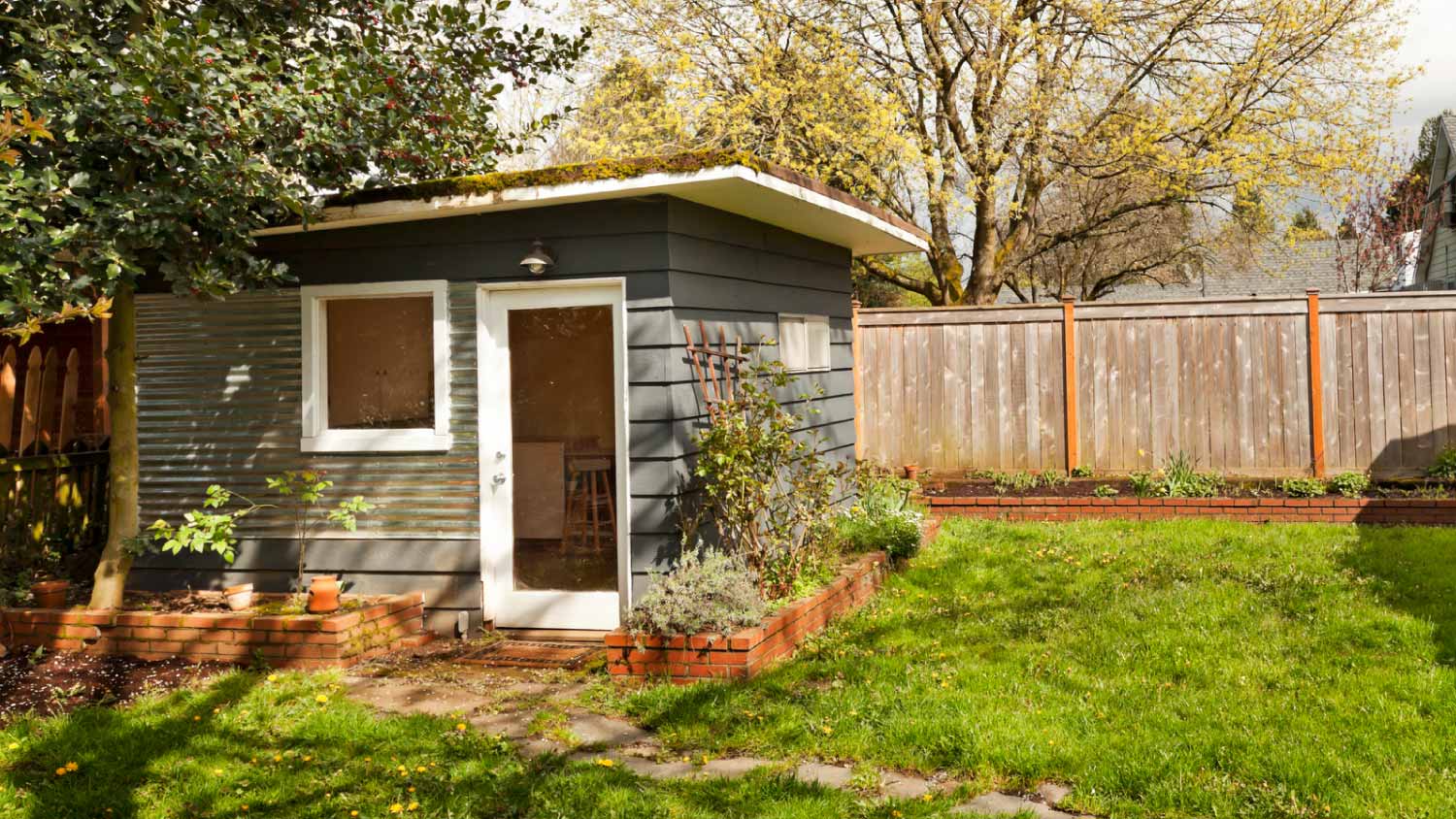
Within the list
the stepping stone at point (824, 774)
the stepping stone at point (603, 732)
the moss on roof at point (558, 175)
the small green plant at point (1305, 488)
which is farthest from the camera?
the small green plant at point (1305, 488)

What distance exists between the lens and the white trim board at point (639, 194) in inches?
229

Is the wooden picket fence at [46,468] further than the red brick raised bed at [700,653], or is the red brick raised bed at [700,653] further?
the wooden picket fence at [46,468]

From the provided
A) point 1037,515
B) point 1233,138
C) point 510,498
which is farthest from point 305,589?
point 1233,138

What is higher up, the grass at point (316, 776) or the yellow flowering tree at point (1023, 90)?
the yellow flowering tree at point (1023, 90)

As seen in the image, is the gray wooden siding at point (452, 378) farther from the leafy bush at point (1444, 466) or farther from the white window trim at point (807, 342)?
the leafy bush at point (1444, 466)

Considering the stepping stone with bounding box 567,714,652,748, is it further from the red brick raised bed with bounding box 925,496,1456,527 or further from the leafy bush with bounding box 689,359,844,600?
the red brick raised bed with bounding box 925,496,1456,527

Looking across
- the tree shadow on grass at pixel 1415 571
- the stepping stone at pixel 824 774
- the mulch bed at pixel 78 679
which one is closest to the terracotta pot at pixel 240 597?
the mulch bed at pixel 78 679

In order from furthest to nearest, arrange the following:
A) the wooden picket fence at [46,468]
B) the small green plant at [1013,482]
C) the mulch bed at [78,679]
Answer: the small green plant at [1013,482] < the wooden picket fence at [46,468] < the mulch bed at [78,679]

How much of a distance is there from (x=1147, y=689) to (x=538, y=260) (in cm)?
393

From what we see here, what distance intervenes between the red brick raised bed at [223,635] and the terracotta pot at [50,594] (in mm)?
137

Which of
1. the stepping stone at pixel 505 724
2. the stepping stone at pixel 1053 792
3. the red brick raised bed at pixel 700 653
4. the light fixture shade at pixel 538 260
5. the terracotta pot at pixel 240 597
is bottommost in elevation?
the stepping stone at pixel 1053 792

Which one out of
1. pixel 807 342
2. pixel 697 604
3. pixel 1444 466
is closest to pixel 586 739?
pixel 697 604

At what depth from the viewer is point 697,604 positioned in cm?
543

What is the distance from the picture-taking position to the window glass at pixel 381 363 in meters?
6.60
